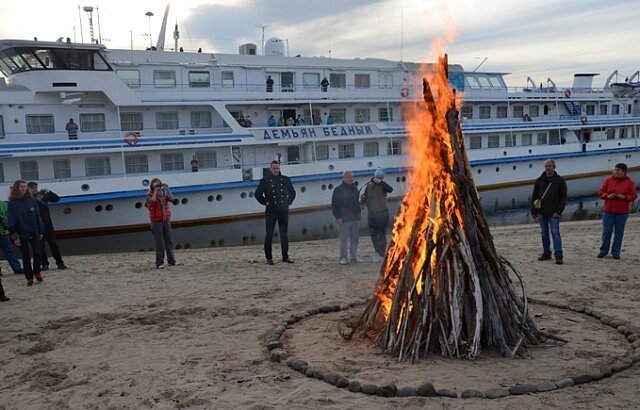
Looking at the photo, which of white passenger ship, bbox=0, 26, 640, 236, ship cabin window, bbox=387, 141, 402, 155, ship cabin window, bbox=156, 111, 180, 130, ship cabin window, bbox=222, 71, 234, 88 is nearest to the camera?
white passenger ship, bbox=0, 26, 640, 236

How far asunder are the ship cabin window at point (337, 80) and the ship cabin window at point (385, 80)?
2.03 metres

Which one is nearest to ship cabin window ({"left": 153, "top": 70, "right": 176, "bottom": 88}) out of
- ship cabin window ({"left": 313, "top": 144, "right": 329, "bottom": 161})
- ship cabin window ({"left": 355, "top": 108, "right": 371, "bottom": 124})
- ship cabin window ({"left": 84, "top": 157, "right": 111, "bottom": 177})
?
ship cabin window ({"left": 84, "top": 157, "right": 111, "bottom": 177})

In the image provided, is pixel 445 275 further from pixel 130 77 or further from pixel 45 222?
pixel 130 77

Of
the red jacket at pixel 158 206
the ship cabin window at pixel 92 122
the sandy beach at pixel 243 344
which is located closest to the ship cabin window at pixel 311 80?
the ship cabin window at pixel 92 122

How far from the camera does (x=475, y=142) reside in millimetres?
29812

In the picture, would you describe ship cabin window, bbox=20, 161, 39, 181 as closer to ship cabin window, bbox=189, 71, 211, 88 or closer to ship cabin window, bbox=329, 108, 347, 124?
ship cabin window, bbox=189, 71, 211, 88

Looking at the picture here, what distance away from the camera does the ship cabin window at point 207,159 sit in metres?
22.3

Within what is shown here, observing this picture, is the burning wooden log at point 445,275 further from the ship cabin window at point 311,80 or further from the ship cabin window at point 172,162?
the ship cabin window at point 311,80

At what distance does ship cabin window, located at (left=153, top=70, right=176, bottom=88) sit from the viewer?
21984 millimetres

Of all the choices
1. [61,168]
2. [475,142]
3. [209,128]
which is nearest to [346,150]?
[209,128]

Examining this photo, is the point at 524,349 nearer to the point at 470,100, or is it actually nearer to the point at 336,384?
the point at 336,384

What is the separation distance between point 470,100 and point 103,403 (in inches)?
1075

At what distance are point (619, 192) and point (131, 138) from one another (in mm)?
16382

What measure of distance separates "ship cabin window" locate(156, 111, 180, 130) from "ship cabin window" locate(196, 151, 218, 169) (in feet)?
4.73
